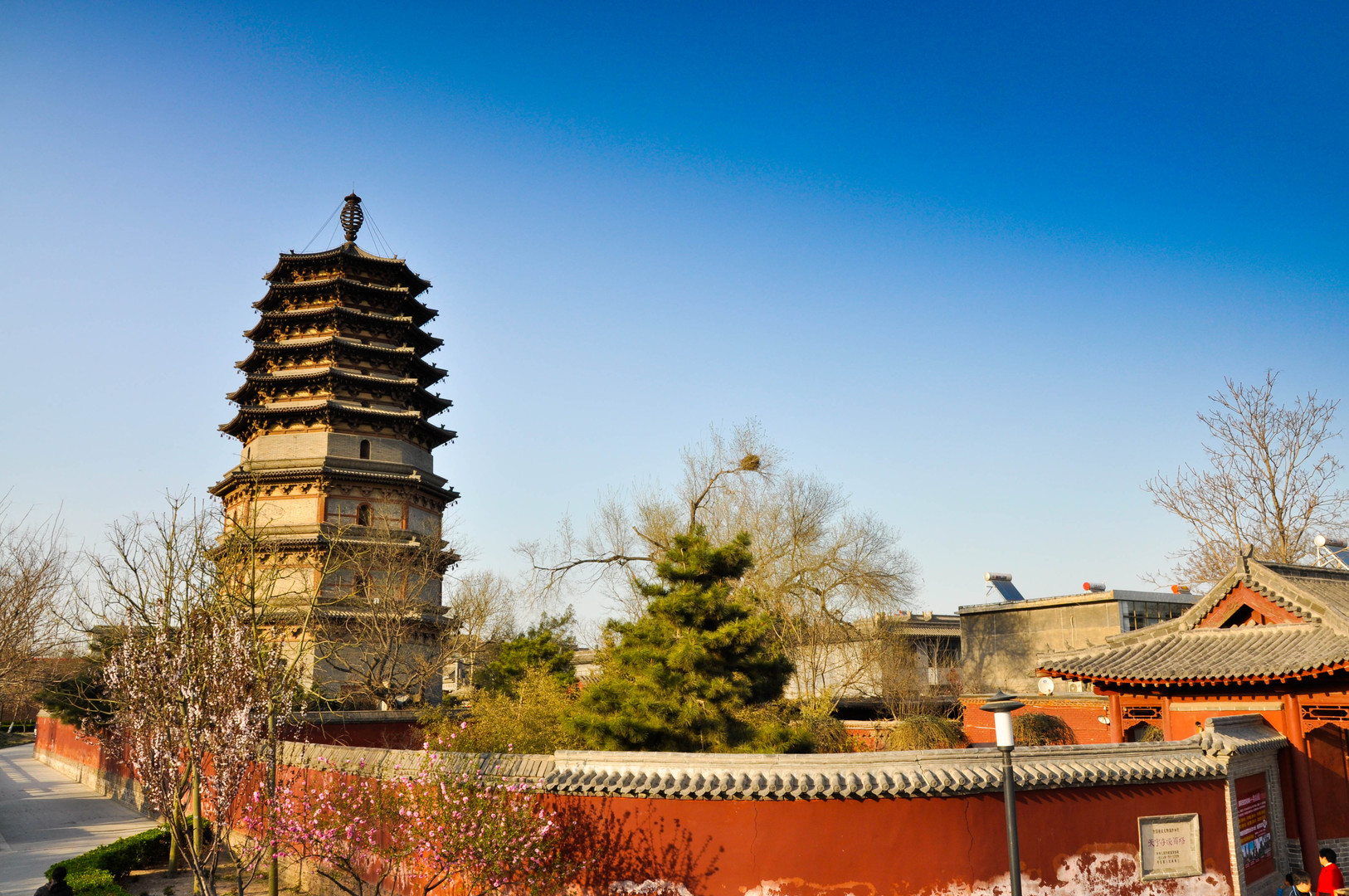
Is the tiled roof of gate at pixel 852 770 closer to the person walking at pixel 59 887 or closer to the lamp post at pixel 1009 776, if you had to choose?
the lamp post at pixel 1009 776

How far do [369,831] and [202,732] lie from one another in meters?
2.45

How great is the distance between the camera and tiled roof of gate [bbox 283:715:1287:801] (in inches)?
379

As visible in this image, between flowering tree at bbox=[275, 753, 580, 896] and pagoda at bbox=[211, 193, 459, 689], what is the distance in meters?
17.6

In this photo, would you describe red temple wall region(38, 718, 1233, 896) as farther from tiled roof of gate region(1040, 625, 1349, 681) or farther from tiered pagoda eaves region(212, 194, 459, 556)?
tiered pagoda eaves region(212, 194, 459, 556)

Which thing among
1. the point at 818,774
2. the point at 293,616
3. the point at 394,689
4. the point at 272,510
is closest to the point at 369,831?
the point at 818,774

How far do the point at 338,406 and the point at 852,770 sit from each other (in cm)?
2425

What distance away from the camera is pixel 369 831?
35.8 ft

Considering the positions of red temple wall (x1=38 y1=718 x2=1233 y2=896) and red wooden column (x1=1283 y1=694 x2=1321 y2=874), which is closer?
red temple wall (x1=38 y1=718 x2=1233 y2=896)

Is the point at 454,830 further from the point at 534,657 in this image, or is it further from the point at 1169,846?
the point at 534,657

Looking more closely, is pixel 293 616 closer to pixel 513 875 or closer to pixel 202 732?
pixel 202 732

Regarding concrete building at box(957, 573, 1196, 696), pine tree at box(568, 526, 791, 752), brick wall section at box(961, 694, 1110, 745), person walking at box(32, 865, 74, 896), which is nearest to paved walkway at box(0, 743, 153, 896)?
person walking at box(32, 865, 74, 896)

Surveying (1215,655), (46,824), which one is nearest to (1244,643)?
(1215,655)

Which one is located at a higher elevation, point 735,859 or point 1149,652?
point 1149,652

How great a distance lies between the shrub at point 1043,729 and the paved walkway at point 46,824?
68.6ft
